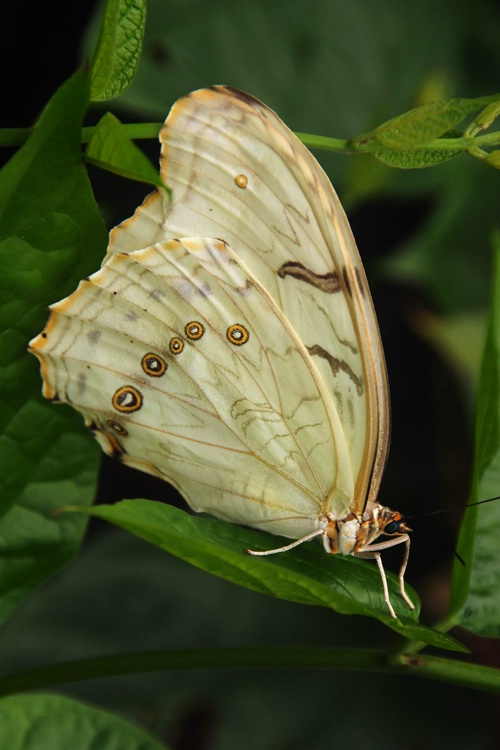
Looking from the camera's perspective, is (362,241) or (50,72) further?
(362,241)

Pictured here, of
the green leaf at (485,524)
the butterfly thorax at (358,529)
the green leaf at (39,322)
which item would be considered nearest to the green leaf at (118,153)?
the green leaf at (39,322)

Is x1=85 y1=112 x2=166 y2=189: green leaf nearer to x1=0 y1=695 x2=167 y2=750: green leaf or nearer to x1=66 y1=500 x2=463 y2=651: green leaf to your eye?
x1=66 y1=500 x2=463 y2=651: green leaf

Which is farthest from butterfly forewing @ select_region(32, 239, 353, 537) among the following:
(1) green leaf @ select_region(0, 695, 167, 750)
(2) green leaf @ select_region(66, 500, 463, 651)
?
(1) green leaf @ select_region(0, 695, 167, 750)

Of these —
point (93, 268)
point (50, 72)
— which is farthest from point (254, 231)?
point (50, 72)

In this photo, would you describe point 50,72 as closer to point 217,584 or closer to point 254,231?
point 254,231

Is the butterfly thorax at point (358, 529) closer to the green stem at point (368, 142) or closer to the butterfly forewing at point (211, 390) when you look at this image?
the butterfly forewing at point (211, 390)

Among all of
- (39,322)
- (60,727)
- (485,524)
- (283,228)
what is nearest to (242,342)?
(283,228)

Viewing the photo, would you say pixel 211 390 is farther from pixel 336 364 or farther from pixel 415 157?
pixel 415 157
